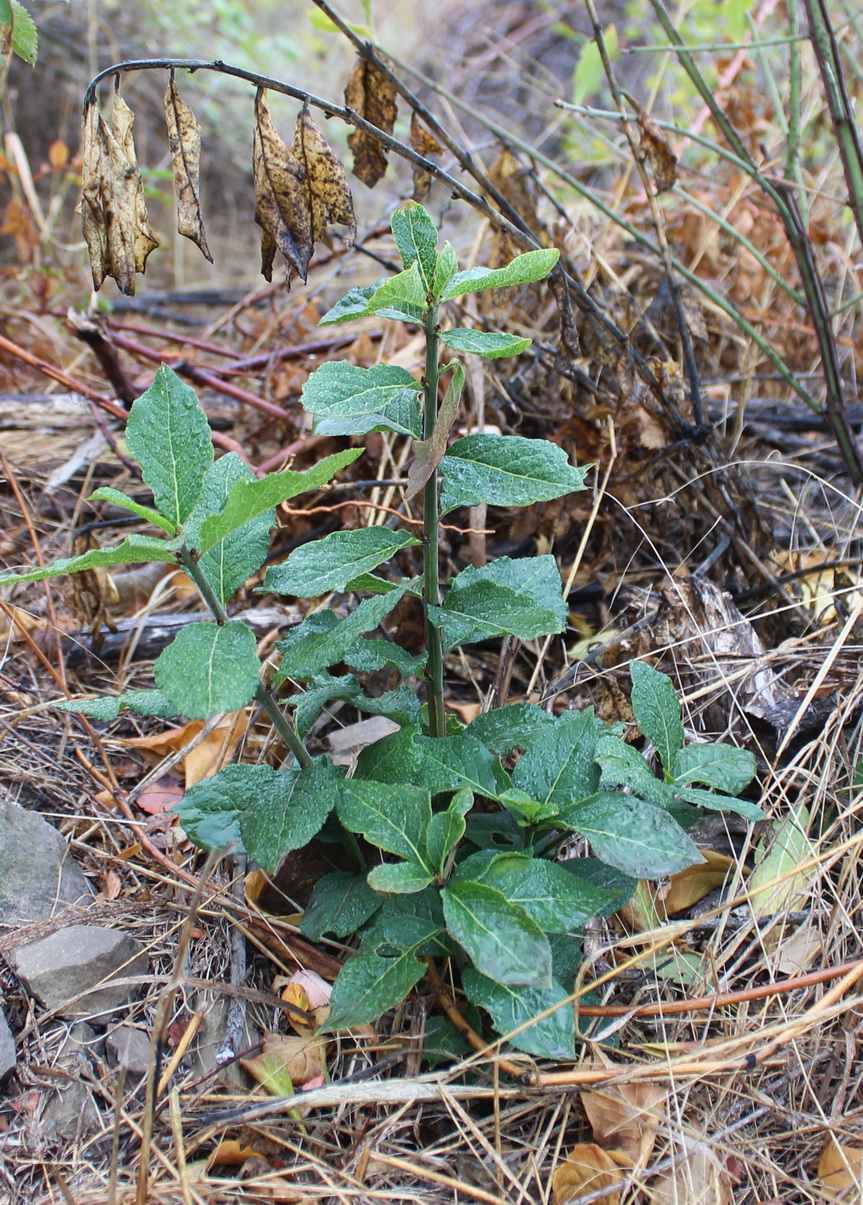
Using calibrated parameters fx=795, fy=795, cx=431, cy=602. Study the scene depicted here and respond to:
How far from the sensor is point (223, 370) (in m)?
2.24

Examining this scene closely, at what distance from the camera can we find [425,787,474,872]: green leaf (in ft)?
3.21

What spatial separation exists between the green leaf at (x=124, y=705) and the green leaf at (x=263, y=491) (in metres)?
0.25

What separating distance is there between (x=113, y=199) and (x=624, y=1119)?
4.53 ft

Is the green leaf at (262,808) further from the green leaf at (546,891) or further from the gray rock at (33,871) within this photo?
the gray rock at (33,871)

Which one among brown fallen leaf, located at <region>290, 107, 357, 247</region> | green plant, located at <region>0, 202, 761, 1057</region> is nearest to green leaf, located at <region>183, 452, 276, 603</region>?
green plant, located at <region>0, 202, 761, 1057</region>

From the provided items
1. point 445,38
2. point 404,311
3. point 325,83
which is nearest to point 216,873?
point 404,311

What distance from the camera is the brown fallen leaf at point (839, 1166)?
0.96m

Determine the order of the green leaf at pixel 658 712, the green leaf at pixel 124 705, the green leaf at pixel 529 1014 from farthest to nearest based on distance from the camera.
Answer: the green leaf at pixel 658 712, the green leaf at pixel 124 705, the green leaf at pixel 529 1014

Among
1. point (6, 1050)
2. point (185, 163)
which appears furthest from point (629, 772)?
point (185, 163)

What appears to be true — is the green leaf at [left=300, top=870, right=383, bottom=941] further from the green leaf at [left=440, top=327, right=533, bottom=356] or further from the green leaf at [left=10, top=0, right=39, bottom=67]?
the green leaf at [left=10, top=0, right=39, bottom=67]

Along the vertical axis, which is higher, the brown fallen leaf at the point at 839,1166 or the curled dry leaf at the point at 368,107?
the curled dry leaf at the point at 368,107

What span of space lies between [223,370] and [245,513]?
1.48 meters

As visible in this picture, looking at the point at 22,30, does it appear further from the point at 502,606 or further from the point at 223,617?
the point at 502,606

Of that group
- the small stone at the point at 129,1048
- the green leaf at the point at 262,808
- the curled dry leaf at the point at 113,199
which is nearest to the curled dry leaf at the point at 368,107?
the curled dry leaf at the point at 113,199
